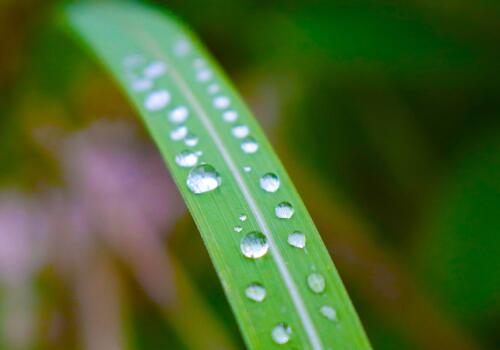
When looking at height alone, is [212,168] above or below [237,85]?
below

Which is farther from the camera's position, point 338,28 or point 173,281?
point 338,28

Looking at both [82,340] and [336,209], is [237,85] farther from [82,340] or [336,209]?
[82,340]

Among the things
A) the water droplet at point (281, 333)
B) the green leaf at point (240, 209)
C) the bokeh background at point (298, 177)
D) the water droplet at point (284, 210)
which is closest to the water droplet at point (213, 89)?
the green leaf at point (240, 209)

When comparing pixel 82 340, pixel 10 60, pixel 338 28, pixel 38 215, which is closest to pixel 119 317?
pixel 82 340

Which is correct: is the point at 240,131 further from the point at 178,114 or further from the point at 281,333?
the point at 281,333

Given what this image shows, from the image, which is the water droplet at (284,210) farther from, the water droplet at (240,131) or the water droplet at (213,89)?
the water droplet at (213,89)

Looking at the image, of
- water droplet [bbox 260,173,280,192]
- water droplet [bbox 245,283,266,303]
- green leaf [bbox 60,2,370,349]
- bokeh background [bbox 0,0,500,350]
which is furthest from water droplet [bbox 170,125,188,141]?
bokeh background [bbox 0,0,500,350]

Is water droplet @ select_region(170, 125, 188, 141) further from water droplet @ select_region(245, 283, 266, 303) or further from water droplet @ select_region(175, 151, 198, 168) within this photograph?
water droplet @ select_region(245, 283, 266, 303)
